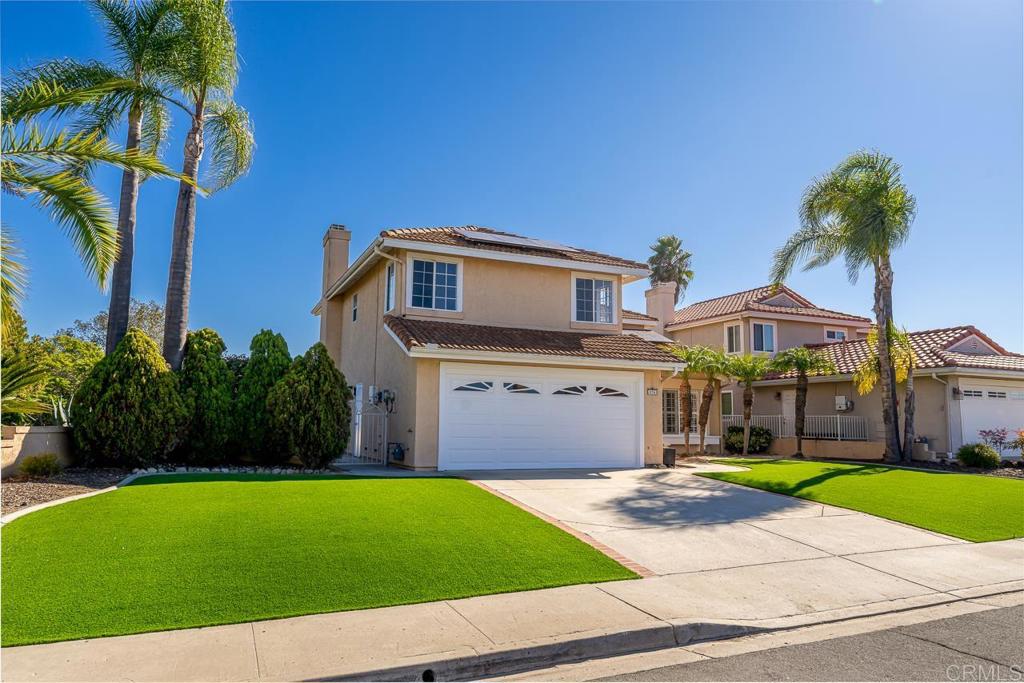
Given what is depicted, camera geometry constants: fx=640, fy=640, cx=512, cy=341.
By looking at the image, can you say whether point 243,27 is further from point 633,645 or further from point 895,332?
point 895,332

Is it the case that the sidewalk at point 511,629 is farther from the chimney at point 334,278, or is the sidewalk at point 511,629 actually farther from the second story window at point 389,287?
the chimney at point 334,278

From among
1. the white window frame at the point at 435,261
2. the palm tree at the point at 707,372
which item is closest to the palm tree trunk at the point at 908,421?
the palm tree at the point at 707,372

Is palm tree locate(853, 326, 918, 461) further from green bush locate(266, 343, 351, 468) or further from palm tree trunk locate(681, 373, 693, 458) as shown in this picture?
green bush locate(266, 343, 351, 468)

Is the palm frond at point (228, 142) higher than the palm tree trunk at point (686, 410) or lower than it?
higher

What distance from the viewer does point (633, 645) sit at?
18.0 feet

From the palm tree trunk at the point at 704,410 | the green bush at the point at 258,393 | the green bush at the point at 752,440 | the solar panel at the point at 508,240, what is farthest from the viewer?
the green bush at the point at 752,440

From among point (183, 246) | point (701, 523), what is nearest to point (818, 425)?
point (701, 523)

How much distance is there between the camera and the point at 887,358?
20422 millimetres

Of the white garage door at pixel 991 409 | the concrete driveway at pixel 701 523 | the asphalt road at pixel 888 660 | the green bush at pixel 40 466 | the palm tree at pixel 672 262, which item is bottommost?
the asphalt road at pixel 888 660

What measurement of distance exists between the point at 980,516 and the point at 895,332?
10.7m

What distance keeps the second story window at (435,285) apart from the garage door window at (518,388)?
2.75 meters

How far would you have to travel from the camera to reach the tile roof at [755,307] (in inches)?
1144

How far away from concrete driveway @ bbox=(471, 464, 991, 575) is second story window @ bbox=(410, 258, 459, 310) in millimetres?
5071

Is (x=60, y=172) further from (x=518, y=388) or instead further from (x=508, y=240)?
(x=508, y=240)
